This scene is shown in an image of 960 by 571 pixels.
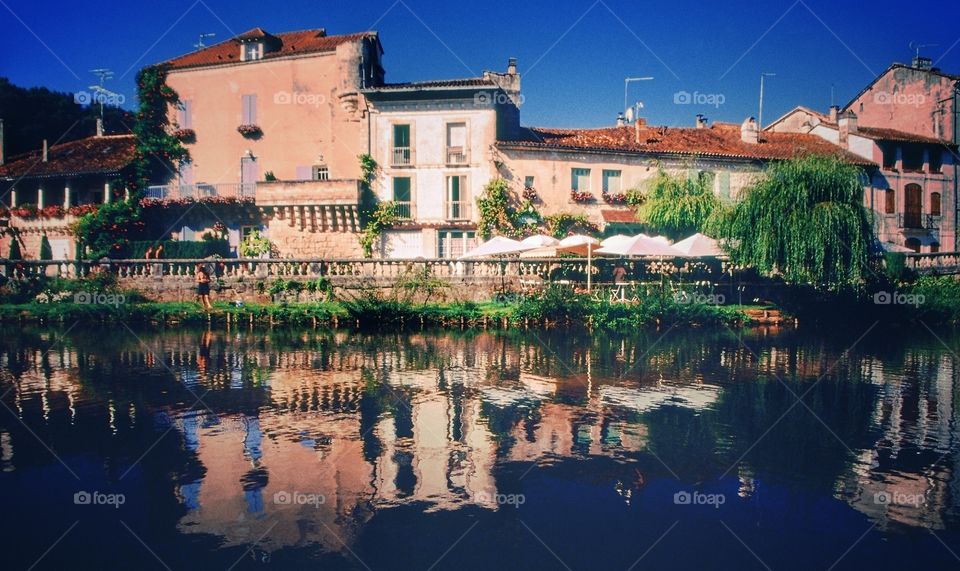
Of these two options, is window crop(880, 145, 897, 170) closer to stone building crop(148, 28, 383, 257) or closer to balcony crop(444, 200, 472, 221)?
balcony crop(444, 200, 472, 221)

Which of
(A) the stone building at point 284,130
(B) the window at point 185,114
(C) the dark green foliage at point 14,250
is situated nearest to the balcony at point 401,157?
(A) the stone building at point 284,130

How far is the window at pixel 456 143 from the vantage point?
3338 centimetres

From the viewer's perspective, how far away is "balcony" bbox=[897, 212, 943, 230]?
37.1m

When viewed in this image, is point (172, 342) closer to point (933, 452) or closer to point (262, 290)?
point (262, 290)

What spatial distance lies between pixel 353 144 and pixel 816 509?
106 feet

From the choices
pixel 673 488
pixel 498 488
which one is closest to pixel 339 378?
pixel 498 488

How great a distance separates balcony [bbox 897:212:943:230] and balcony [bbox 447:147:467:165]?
26.6 metres

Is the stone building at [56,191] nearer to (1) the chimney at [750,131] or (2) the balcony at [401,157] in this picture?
(2) the balcony at [401,157]

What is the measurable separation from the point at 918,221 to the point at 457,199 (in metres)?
28.3

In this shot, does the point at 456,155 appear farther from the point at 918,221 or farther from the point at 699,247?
the point at 918,221

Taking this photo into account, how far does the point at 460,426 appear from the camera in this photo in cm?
983

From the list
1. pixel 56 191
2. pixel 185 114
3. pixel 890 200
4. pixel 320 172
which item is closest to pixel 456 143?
pixel 320 172

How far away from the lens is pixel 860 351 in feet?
56.6

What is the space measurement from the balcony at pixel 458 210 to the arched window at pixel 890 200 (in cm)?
2523
